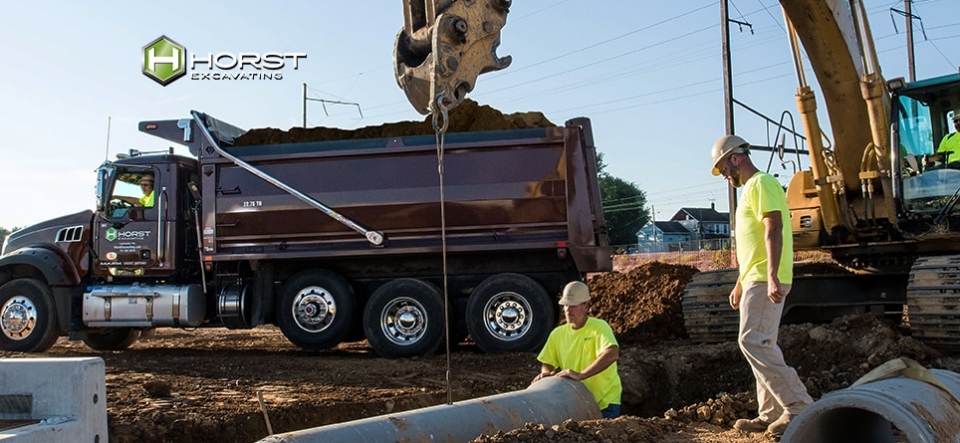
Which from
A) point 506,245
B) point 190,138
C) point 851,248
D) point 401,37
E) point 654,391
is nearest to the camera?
point 401,37

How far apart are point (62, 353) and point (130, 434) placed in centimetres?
685

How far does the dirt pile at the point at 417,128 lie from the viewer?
11.4m

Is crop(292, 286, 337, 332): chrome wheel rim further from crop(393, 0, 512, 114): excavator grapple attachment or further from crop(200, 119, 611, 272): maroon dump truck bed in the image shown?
crop(393, 0, 512, 114): excavator grapple attachment

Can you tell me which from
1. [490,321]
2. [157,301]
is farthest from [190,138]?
[490,321]

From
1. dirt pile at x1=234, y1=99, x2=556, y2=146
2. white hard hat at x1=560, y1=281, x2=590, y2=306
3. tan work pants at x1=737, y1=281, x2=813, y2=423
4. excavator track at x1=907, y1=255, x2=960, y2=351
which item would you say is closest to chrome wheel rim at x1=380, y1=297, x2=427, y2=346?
dirt pile at x1=234, y1=99, x2=556, y2=146

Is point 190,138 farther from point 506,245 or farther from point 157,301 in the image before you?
point 506,245

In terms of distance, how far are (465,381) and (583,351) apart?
118 inches

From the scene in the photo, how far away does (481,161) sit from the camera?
430 inches

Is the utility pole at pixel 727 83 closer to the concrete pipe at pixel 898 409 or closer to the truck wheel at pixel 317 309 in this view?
the truck wheel at pixel 317 309

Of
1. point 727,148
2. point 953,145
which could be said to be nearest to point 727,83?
point 953,145

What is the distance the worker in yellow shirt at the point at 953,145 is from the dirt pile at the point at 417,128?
15.0 feet

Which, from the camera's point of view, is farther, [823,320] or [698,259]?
[698,259]

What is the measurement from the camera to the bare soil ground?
19.8 ft

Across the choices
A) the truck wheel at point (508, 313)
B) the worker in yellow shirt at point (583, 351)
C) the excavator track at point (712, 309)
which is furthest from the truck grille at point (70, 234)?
the worker in yellow shirt at point (583, 351)
